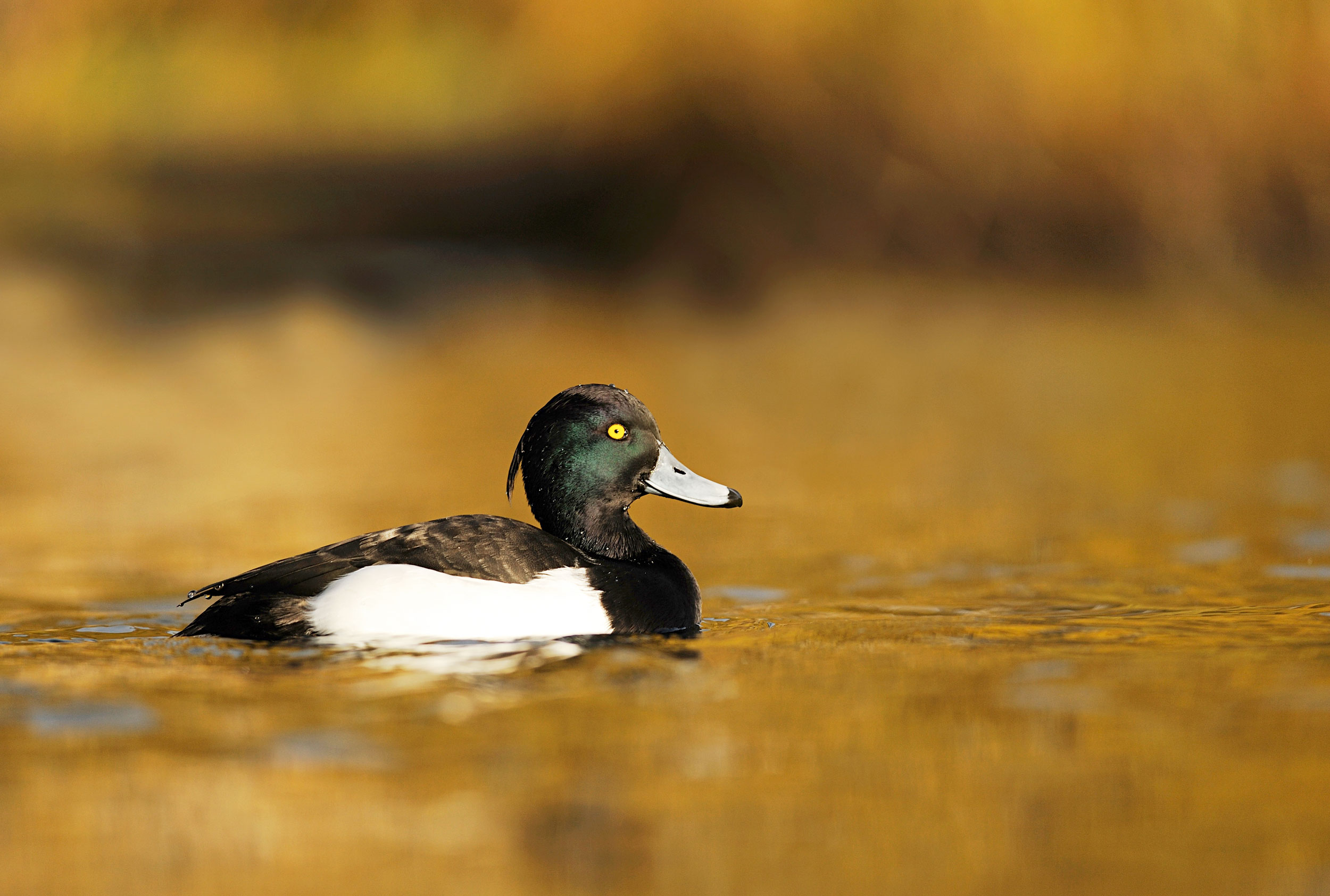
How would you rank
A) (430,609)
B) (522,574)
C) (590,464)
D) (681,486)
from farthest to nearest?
(681,486) < (590,464) < (522,574) < (430,609)

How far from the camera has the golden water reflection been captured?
4.05m

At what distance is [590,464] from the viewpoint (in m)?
7.01

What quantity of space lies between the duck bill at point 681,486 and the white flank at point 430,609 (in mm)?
939

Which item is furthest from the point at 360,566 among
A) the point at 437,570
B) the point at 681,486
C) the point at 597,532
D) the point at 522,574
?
the point at 681,486

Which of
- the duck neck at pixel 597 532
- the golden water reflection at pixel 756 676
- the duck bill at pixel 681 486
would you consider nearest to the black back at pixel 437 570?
→ the golden water reflection at pixel 756 676

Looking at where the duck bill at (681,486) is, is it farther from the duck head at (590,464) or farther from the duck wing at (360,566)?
the duck wing at (360,566)

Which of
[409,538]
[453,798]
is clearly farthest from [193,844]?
[409,538]

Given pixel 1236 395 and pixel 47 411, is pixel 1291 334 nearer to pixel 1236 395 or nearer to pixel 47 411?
pixel 1236 395

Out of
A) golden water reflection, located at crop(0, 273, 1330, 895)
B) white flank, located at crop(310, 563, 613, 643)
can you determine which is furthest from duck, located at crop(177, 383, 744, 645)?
golden water reflection, located at crop(0, 273, 1330, 895)

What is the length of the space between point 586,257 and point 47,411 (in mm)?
12630

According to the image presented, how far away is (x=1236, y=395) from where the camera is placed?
14.1 m

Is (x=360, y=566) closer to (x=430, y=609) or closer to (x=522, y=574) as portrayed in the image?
(x=430, y=609)

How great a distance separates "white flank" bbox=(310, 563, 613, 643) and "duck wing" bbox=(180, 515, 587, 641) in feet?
0.13

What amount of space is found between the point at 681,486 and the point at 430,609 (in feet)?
4.47
